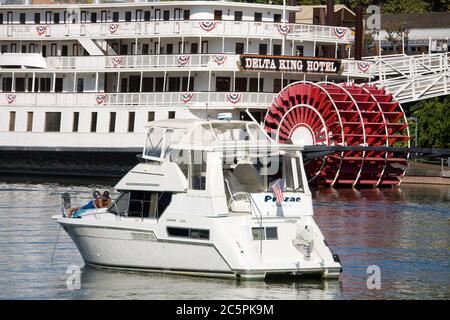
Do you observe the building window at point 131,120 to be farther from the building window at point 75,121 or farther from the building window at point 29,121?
the building window at point 29,121

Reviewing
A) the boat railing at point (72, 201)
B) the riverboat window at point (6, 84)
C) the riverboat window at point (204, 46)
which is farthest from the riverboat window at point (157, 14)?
the boat railing at point (72, 201)

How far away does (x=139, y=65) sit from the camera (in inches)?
1957

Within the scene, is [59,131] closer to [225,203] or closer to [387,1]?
[225,203]

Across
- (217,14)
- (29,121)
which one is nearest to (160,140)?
(217,14)

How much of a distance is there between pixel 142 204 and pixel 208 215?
163cm

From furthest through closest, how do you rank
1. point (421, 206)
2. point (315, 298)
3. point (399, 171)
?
point (399, 171) → point (421, 206) → point (315, 298)

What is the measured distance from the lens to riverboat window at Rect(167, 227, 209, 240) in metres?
22.3

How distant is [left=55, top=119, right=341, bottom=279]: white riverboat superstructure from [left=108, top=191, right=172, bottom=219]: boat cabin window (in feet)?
0.06

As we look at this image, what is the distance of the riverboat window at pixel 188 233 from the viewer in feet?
73.3

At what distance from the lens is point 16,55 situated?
51.5 m

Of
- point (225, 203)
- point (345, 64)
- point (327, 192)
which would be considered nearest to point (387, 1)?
point (345, 64)

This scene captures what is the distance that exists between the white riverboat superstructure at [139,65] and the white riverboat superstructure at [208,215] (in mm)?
23783

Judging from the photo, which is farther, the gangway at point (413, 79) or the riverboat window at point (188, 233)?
the gangway at point (413, 79)

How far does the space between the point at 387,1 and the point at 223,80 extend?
49220mm
